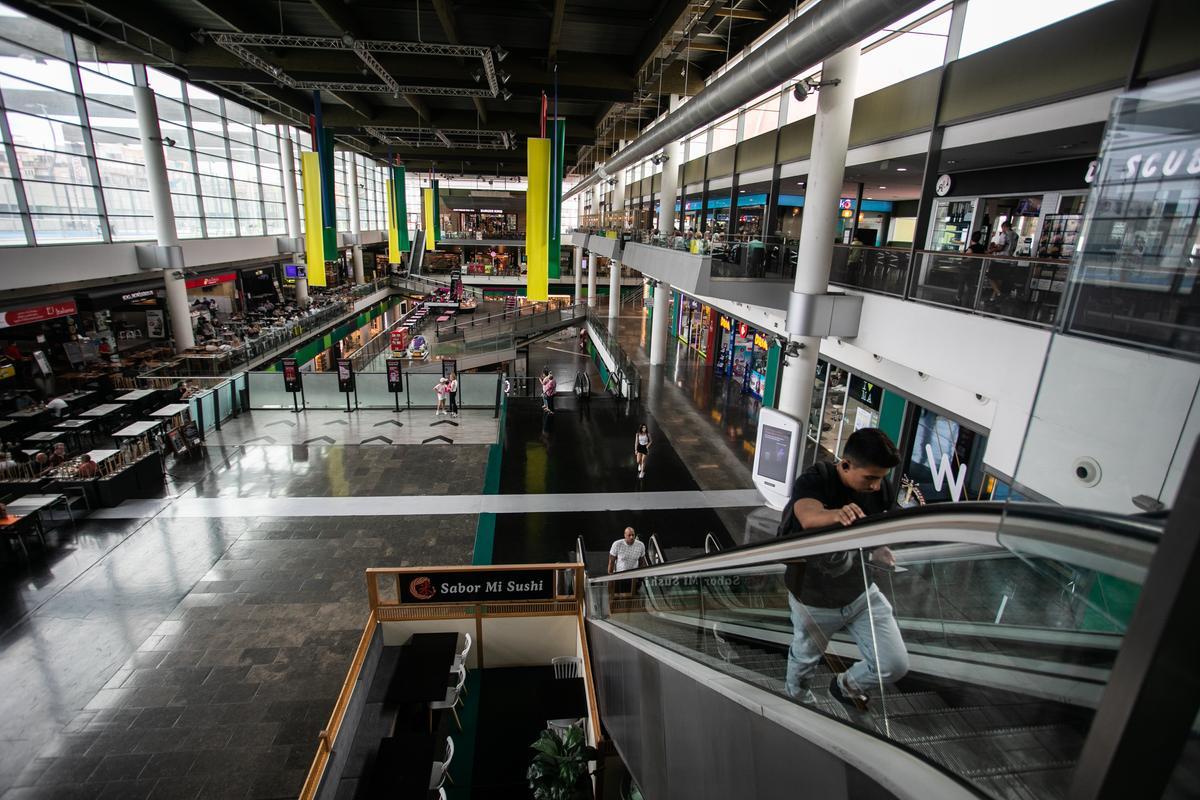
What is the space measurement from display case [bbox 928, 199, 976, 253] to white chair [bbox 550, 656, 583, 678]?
10.4m

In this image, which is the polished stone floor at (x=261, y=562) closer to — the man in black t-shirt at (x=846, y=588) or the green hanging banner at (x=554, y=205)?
the green hanging banner at (x=554, y=205)

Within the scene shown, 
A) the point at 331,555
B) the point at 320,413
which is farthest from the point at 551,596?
the point at 320,413

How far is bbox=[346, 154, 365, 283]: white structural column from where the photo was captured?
1668 inches

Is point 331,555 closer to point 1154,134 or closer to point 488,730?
point 488,730

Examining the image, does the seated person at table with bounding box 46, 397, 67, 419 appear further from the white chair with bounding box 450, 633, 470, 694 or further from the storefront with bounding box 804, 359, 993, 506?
the storefront with bounding box 804, 359, 993, 506

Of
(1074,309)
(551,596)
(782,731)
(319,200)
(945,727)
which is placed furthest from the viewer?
(319,200)

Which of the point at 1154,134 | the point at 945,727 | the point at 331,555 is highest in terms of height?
the point at 1154,134

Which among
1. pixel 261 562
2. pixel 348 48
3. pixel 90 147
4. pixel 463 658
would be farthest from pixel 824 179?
pixel 90 147

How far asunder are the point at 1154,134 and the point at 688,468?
1259 cm

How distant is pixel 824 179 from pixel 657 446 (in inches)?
304

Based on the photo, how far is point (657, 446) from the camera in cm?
1478

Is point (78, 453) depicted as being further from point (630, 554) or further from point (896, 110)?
point (896, 110)

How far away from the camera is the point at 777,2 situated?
39.8 feet

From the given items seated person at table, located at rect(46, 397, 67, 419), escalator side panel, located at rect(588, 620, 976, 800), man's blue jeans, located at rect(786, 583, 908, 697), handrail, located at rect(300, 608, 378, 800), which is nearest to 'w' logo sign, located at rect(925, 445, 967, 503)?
escalator side panel, located at rect(588, 620, 976, 800)
